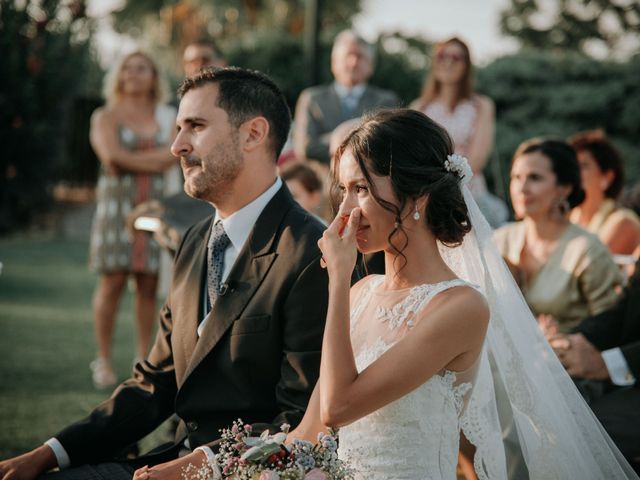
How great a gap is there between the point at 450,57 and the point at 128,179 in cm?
266

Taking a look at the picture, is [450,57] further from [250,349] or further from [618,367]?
[250,349]

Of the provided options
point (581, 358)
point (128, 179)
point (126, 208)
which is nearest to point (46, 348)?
point (126, 208)

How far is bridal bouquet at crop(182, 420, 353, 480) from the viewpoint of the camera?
7.59 ft

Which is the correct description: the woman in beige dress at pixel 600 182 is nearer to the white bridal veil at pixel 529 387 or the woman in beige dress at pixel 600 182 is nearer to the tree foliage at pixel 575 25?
the white bridal veil at pixel 529 387

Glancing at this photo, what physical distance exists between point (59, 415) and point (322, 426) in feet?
11.0

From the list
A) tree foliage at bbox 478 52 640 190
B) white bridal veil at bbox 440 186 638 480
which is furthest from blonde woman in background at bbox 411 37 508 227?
tree foliage at bbox 478 52 640 190

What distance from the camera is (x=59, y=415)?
5.58 m

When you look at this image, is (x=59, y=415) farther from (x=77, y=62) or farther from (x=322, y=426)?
(x=77, y=62)

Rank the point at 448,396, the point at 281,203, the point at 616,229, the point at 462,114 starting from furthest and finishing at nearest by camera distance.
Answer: the point at 462,114
the point at 616,229
the point at 281,203
the point at 448,396

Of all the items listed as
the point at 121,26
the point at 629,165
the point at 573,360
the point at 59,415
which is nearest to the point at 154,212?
the point at 59,415

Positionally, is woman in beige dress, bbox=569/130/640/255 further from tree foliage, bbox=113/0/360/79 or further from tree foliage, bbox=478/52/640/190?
tree foliage, bbox=113/0/360/79

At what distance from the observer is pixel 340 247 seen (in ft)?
8.45

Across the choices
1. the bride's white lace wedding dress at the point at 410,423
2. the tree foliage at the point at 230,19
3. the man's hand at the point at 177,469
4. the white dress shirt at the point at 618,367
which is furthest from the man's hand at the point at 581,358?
the tree foliage at the point at 230,19

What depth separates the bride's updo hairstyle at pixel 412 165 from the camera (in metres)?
2.68
